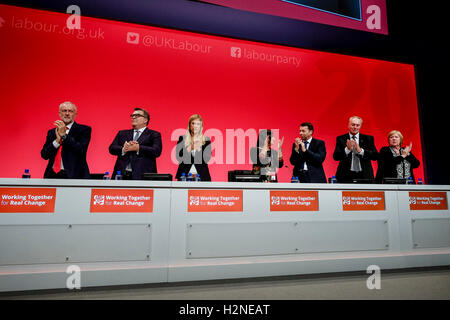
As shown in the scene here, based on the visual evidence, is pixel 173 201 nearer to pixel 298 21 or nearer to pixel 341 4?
pixel 298 21

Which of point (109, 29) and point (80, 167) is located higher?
point (109, 29)

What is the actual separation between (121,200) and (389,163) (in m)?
2.88

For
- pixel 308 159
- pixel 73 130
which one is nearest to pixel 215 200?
pixel 308 159

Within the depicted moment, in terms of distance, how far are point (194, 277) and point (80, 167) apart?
1.60m

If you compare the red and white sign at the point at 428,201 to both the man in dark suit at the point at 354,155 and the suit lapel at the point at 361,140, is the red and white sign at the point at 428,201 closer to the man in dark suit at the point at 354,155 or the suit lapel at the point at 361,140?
the man in dark suit at the point at 354,155

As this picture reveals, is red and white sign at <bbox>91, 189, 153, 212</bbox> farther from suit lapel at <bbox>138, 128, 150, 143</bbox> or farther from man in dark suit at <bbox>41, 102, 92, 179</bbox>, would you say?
suit lapel at <bbox>138, 128, 150, 143</bbox>

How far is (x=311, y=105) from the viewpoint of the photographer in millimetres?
4410

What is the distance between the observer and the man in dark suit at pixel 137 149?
2.52 meters

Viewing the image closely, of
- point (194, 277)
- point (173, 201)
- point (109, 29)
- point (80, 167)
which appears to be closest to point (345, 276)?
point (194, 277)

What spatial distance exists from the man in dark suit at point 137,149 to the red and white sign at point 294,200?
1.25 meters

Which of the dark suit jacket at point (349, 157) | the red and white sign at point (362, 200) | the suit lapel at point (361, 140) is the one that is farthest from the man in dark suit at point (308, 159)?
the red and white sign at point (362, 200)

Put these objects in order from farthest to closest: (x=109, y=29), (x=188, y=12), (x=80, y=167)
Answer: (x=109, y=29) < (x=188, y=12) < (x=80, y=167)

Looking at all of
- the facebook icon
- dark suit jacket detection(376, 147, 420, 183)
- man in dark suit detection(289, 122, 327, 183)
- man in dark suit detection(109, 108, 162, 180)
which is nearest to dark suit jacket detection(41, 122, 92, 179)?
man in dark suit detection(109, 108, 162, 180)
